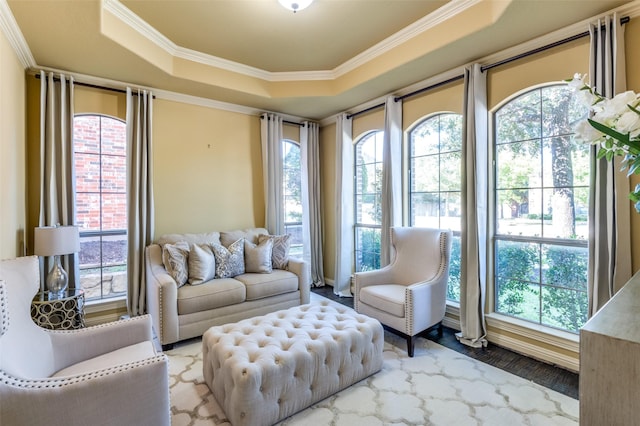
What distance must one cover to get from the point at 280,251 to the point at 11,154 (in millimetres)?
2639

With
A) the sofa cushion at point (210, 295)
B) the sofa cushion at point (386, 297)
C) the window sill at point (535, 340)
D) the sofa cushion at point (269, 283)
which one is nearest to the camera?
the window sill at point (535, 340)

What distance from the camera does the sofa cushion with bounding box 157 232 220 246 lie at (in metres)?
3.49

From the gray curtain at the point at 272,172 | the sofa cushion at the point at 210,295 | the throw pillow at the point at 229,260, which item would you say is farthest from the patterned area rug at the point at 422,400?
the gray curtain at the point at 272,172

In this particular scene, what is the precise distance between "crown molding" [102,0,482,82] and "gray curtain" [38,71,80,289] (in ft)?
3.42

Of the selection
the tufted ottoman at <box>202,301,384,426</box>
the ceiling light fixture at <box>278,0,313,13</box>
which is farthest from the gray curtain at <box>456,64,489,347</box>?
the ceiling light fixture at <box>278,0,313,13</box>

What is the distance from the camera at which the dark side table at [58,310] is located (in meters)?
2.60

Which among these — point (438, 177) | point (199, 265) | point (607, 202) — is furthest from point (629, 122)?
point (199, 265)

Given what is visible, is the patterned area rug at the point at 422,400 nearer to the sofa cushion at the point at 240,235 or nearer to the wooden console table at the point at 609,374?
the wooden console table at the point at 609,374

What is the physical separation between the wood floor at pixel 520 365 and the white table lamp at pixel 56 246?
349 cm

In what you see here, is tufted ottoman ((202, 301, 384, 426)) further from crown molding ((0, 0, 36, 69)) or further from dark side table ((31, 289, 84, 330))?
crown molding ((0, 0, 36, 69))

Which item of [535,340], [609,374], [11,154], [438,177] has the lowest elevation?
[535,340]

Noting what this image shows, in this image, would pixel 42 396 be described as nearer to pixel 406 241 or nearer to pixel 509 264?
pixel 406 241

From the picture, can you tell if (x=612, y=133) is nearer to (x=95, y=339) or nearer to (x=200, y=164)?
(x=95, y=339)

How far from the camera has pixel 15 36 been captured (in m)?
2.42
